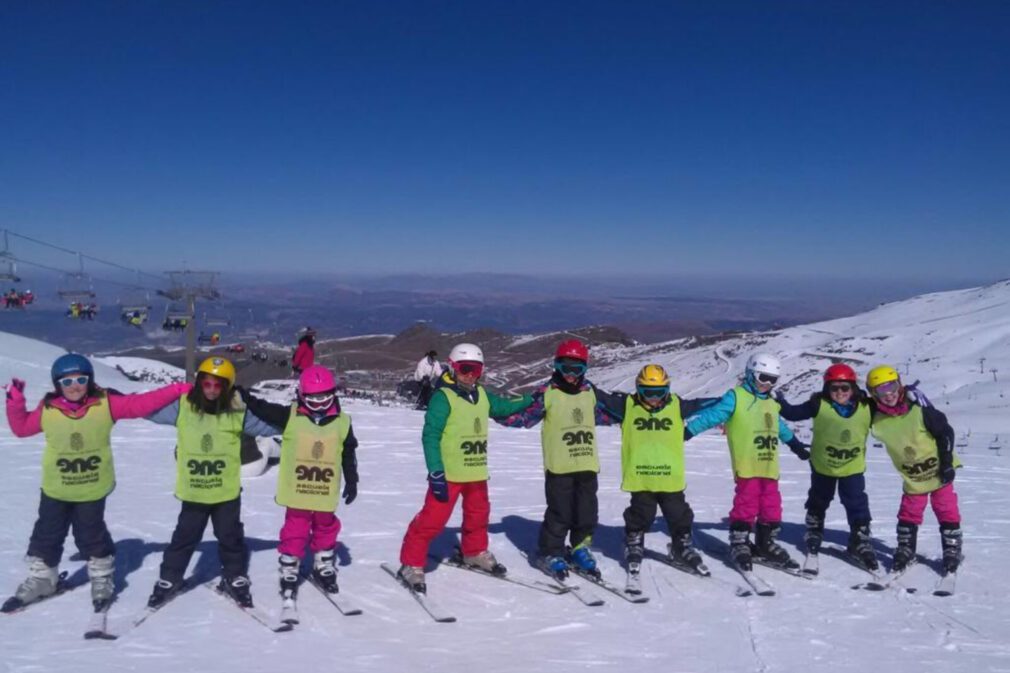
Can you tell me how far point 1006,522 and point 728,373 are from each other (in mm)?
24463

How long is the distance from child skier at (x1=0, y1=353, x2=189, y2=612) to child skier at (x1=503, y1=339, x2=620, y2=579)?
10.4ft

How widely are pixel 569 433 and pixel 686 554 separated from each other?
5.08 feet

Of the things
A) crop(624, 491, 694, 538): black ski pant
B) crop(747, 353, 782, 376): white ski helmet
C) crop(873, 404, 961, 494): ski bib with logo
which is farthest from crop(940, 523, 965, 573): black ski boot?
crop(624, 491, 694, 538): black ski pant

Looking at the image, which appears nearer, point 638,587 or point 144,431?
point 638,587

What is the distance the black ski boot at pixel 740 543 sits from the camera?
21.3 ft

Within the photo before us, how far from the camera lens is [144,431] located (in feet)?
43.4

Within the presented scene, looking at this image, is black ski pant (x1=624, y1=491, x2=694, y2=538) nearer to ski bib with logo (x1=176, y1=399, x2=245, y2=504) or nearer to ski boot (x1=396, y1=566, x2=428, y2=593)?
ski boot (x1=396, y1=566, x2=428, y2=593)

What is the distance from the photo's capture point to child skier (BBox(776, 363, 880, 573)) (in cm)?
663

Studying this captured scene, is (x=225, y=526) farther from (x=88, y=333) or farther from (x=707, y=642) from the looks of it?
(x=88, y=333)

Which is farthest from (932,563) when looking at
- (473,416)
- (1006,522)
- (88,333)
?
(88,333)

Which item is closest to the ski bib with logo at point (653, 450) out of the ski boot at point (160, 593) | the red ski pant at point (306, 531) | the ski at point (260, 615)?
the red ski pant at point (306, 531)

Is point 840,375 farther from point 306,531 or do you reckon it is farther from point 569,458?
point 306,531

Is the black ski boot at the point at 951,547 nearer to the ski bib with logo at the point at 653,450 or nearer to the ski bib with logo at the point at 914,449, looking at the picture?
the ski bib with logo at the point at 914,449

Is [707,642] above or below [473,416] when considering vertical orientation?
below
